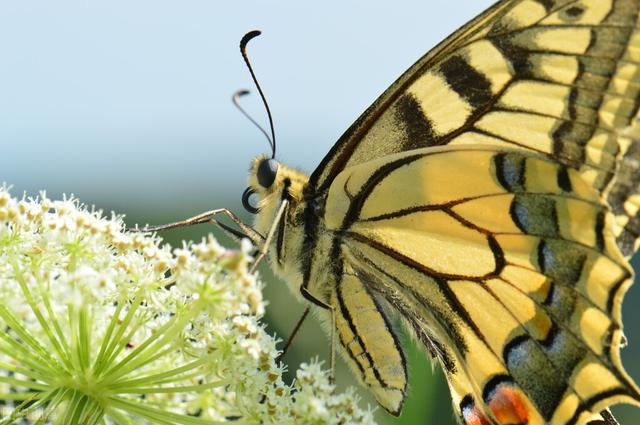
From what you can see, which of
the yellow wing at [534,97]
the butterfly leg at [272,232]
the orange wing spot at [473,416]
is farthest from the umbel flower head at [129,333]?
the yellow wing at [534,97]

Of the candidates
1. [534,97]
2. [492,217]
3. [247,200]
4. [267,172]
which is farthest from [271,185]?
[534,97]

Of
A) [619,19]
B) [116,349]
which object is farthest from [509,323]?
[116,349]

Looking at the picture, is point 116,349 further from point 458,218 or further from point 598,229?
point 598,229

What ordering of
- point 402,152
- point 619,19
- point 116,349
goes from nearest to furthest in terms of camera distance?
point 116,349 < point 619,19 < point 402,152

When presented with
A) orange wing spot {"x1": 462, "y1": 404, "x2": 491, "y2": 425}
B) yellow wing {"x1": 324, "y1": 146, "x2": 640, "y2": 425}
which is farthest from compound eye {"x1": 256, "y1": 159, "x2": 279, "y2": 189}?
orange wing spot {"x1": 462, "y1": 404, "x2": 491, "y2": 425}

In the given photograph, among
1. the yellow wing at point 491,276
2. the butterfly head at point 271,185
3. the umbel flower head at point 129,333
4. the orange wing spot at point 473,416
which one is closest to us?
the umbel flower head at point 129,333

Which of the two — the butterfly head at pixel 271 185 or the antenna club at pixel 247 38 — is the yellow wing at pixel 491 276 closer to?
the butterfly head at pixel 271 185

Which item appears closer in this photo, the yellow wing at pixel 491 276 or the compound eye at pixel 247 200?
the yellow wing at pixel 491 276
